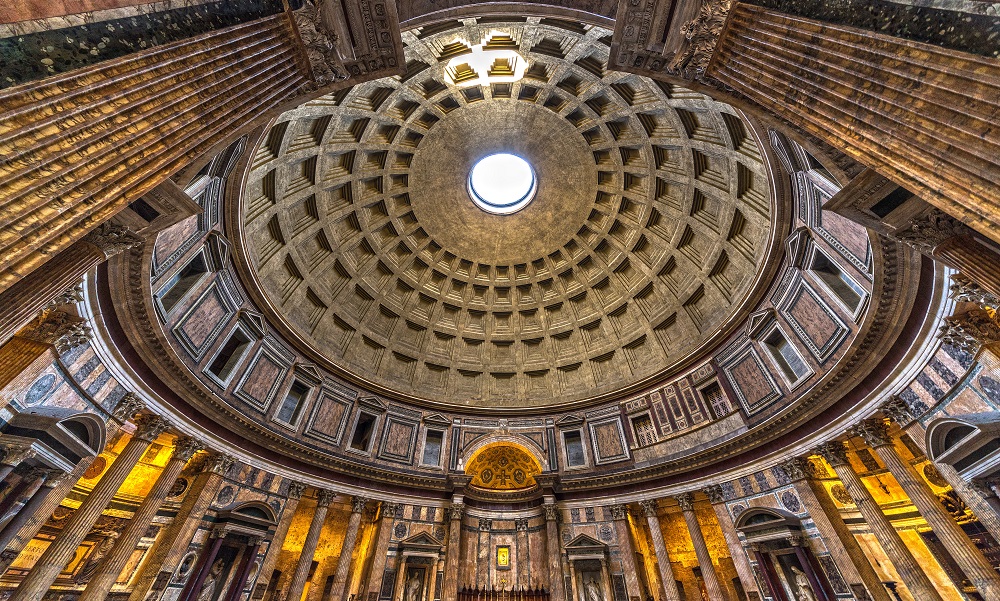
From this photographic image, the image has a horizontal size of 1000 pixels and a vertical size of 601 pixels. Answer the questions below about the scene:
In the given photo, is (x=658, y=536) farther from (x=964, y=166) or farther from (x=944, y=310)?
(x=964, y=166)

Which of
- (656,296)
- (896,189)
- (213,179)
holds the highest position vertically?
(656,296)

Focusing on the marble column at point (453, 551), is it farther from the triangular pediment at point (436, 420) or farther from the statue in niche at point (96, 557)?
the statue in niche at point (96, 557)

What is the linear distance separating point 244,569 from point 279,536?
1.54 m

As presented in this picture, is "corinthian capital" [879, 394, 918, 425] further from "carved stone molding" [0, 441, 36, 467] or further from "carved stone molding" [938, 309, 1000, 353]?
"carved stone molding" [0, 441, 36, 467]

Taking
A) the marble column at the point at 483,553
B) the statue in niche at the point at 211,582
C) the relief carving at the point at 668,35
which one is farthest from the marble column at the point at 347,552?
the relief carving at the point at 668,35

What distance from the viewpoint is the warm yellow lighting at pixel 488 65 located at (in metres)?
15.6

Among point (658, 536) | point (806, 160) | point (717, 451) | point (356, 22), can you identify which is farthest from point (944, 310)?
point (356, 22)

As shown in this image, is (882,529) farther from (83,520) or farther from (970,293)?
(83,520)

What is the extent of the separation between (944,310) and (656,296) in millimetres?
13167

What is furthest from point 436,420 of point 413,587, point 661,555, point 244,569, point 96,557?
point 96,557

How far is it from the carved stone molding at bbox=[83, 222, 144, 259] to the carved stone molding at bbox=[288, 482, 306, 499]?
11.8m

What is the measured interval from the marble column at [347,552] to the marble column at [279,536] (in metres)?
2.35

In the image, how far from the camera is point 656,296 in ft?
73.2

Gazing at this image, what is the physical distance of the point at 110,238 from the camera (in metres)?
7.54
